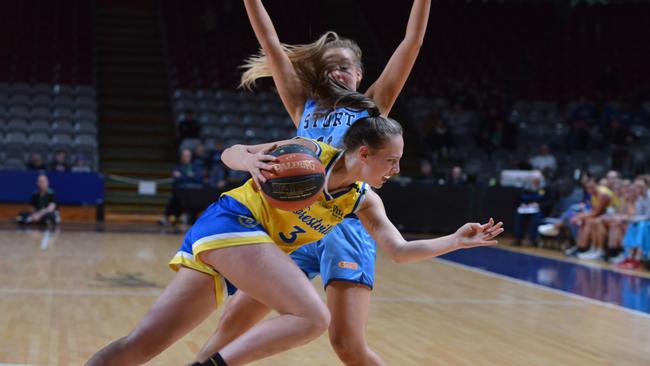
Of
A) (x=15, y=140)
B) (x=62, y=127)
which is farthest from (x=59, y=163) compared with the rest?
(x=62, y=127)

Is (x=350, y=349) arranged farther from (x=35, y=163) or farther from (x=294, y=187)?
(x=35, y=163)

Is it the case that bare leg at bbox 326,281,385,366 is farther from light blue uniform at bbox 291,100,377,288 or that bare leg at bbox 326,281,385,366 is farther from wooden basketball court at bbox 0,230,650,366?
wooden basketball court at bbox 0,230,650,366

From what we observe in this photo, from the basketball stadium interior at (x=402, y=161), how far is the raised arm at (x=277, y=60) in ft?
6.05

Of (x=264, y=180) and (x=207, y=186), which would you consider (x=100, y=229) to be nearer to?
(x=207, y=186)

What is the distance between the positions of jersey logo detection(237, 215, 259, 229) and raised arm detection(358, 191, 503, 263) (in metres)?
0.57

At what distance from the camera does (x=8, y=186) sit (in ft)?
54.6

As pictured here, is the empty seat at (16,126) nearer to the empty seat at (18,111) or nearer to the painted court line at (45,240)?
the empty seat at (18,111)

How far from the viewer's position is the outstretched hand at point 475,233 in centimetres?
359

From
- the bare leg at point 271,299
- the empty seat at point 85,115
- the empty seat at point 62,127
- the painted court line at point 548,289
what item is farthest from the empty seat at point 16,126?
the bare leg at point 271,299

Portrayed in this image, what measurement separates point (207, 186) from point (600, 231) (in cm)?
709

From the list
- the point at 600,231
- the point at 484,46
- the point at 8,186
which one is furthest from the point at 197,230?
the point at 484,46

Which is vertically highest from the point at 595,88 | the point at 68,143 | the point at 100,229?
the point at 595,88

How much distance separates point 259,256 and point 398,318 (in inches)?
160

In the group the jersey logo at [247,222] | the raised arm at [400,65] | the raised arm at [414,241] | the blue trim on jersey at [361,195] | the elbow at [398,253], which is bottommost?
the elbow at [398,253]
